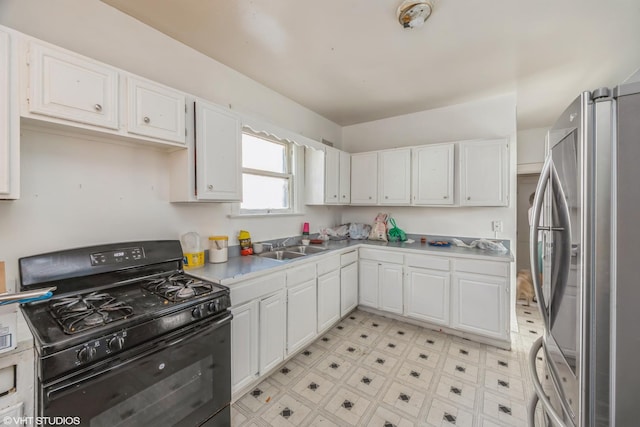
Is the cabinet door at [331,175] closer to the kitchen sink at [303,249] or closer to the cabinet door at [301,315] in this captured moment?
the kitchen sink at [303,249]

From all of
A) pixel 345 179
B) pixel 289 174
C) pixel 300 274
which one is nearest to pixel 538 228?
pixel 300 274

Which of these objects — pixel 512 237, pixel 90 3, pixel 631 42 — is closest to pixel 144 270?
pixel 90 3

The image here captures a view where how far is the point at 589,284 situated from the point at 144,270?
213 centimetres

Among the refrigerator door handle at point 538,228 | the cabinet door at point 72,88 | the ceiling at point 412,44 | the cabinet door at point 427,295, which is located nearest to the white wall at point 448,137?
the ceiling at point 412,44

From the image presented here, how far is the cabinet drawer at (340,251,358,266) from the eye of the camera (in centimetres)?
300

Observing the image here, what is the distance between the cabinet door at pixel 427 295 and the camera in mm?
2797

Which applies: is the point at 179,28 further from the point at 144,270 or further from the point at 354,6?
the point at 144,270

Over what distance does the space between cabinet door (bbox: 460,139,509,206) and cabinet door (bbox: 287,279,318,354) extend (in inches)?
79.9

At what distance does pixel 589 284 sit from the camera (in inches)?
29.1

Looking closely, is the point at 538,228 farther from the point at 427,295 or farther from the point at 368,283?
the point at 368,283

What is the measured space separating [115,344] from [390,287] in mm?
2669

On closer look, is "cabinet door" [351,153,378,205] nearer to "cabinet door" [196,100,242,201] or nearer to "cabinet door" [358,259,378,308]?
"cabinet door" [358,259,378,308]

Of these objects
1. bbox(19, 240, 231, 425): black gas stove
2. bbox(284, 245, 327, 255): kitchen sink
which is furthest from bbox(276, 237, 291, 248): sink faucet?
bbox(19, 240, 231, 425): black gas stove

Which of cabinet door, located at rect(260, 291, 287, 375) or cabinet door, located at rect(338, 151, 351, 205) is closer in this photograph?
cabinet door, located at rect(260, 291, 287, 375)
